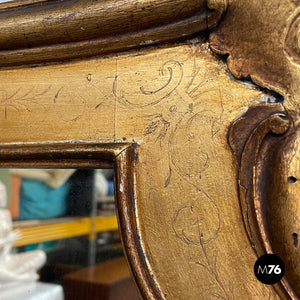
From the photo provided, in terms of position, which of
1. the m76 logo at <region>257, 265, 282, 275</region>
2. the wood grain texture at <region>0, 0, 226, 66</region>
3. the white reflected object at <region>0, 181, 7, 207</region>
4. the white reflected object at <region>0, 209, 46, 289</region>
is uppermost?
the wood grain texture at <region>0, 0, 226, 66</region>

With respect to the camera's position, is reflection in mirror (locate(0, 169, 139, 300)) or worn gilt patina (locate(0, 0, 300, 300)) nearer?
worn gilt patina (locate(0, 0, 300, 300))

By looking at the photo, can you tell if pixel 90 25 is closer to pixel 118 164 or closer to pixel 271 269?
pixel 118 164

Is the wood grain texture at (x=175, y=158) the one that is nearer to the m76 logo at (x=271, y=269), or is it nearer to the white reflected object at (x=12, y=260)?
the m76 logo at (x=271, y=269)

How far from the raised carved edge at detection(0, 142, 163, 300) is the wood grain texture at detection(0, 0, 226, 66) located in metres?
0.09

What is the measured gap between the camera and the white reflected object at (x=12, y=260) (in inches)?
17.8

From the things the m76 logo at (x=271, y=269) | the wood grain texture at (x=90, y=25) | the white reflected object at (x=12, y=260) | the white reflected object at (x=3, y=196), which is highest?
the wood grain texture at (x=90, y=25)

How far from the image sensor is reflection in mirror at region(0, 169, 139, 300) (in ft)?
1.30

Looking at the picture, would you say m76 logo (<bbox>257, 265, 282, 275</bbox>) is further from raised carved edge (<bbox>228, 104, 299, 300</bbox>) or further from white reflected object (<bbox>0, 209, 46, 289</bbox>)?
white reflected object (<bbox>0, 209, 46, 289</bbox>)

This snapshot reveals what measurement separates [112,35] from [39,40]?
0.08 metres

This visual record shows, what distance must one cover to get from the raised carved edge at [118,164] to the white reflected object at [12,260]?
137 millimetres

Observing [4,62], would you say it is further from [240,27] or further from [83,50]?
[240,27]

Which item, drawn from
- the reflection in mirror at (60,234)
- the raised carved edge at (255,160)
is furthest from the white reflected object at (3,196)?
the raised carved edge at (255,160)

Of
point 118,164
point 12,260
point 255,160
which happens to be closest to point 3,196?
point 12,260

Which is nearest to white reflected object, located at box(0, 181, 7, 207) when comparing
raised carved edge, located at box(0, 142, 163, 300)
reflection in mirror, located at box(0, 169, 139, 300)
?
reflection in mirror, located at box(0, 169, 139, 300)
